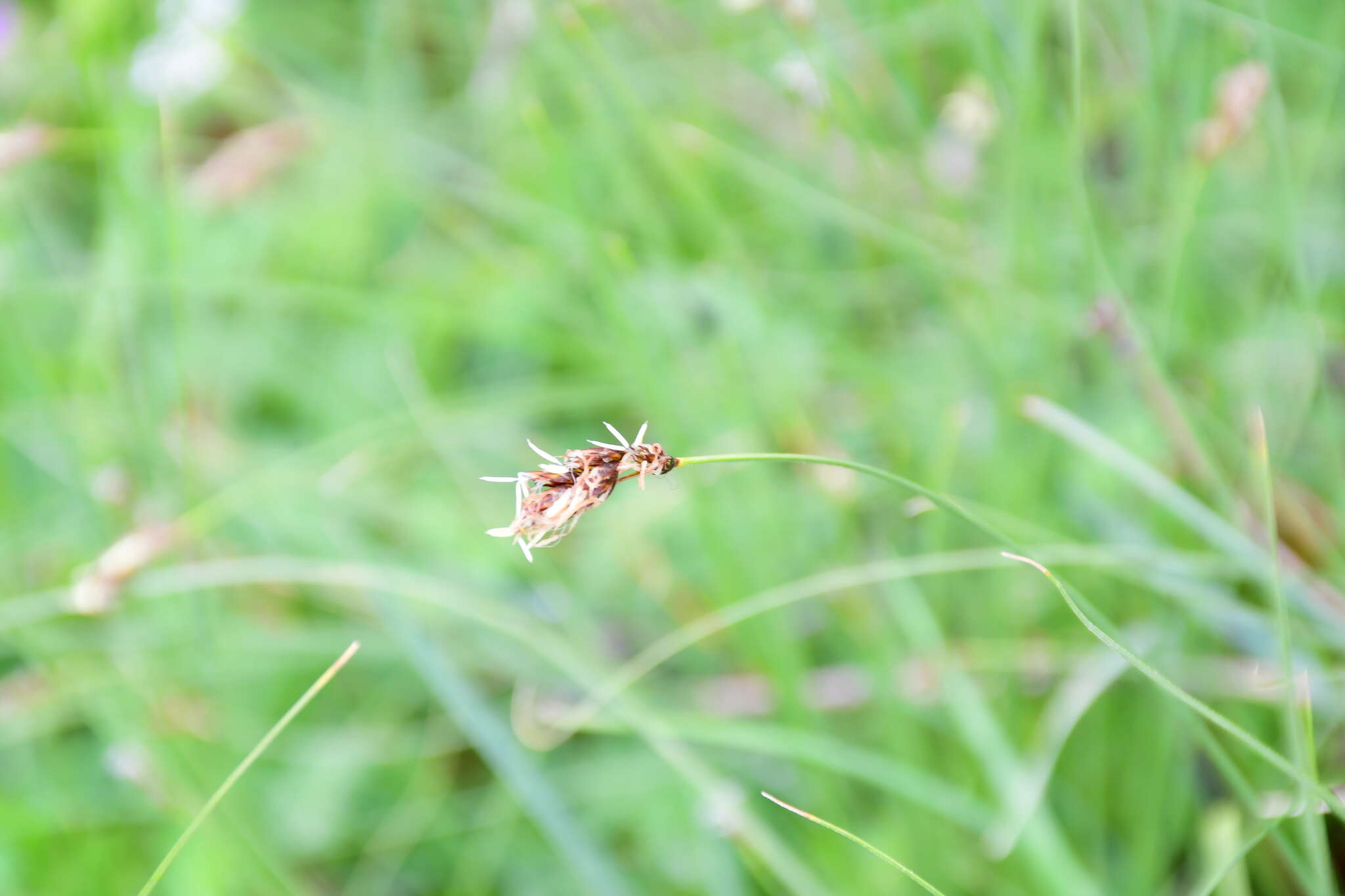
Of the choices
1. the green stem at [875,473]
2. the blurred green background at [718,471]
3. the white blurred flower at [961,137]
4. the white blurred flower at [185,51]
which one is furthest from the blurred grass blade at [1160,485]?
the white blurred flower at [185,51]

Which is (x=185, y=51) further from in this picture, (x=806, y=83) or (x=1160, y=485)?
(x=1160, y=485)

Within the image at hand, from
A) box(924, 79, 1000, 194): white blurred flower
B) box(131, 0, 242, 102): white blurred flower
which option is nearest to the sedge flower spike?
box(924, 79, 1000, 194): white blurred flower

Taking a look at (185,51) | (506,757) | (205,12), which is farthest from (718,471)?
(185,51)

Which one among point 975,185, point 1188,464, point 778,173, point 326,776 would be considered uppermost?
point 778,173

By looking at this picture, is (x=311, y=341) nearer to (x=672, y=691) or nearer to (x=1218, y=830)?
(x=672, y=691)

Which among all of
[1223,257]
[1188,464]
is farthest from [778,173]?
[1223,257]

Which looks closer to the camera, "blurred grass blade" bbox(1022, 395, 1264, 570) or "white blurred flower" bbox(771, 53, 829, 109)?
"blurred grass blade" bbox(1022, 395, 1264, 570)

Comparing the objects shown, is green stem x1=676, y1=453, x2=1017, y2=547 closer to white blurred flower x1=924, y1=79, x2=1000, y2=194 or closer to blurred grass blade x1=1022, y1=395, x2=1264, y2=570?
blurred grass blade x1=1022, y1=395, x2=1264, y2=570
